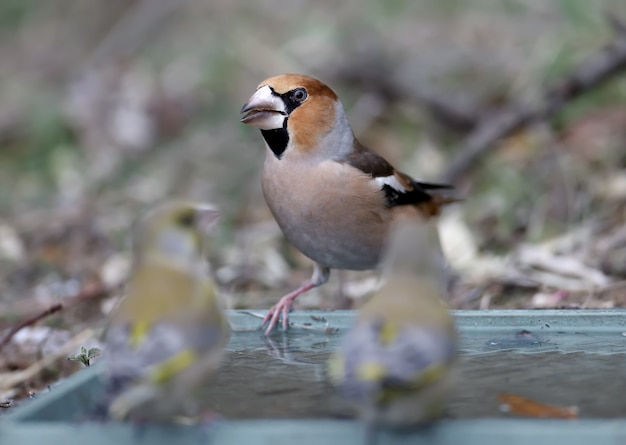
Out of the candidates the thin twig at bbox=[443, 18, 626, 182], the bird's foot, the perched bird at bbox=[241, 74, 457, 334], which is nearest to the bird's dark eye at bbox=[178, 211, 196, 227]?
the bird's foot

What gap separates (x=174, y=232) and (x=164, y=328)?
370 millimetres

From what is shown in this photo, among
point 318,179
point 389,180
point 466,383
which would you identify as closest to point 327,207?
point 318,179

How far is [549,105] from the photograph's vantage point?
6.71 m

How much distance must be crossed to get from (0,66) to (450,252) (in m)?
9.11

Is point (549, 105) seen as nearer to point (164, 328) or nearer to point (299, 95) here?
point (299, 95)

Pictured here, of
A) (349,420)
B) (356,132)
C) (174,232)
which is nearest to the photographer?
(349,420)

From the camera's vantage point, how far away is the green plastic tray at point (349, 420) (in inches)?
93.2

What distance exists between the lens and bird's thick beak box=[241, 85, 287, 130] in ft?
14.3

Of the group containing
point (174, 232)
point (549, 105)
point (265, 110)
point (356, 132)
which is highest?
point (356, 132)

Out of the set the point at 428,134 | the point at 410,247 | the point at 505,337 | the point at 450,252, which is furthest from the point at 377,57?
the point at 410,247

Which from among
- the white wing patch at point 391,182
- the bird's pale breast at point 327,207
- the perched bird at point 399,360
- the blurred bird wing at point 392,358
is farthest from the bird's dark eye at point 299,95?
the blurred bird wing at point 392,358

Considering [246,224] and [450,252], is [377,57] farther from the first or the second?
[450,252]

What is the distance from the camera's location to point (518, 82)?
8102 mm

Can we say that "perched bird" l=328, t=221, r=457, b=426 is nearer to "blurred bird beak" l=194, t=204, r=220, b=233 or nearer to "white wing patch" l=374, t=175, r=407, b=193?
"blurred bird beak" l=194, t=204, r=220, b=233
